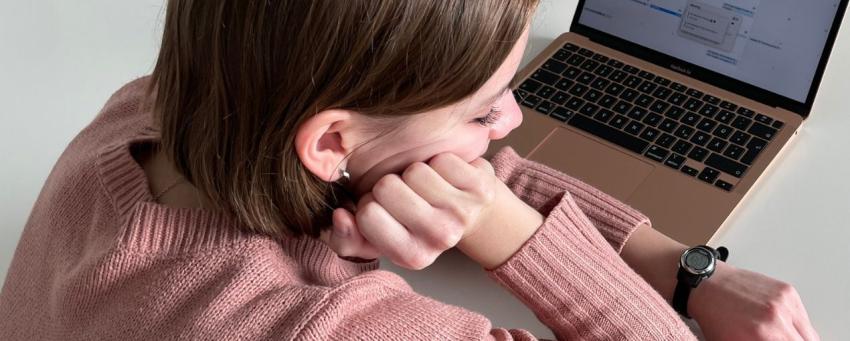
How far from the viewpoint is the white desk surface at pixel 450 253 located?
0.86 metres

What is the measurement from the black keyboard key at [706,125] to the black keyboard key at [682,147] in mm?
32

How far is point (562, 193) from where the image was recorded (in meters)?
0.84

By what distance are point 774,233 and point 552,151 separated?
0.80ft

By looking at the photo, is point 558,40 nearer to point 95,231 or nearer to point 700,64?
point 700,64

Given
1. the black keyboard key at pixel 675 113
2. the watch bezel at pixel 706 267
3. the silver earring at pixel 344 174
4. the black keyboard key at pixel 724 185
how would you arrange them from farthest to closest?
the black keyboard key at pixel 675 113 → the black keyboard key at pixel 724 185 → the watch bezel at pixel 706 267 → the silver earring at pixel 344 174

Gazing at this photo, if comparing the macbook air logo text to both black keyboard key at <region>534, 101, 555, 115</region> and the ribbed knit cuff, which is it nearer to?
black keyboard key at <region>534, 101, 555, 115</region>

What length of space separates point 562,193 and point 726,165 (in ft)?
0.74

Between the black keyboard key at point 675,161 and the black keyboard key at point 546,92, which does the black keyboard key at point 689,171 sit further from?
the black keyboard key at point 546,92

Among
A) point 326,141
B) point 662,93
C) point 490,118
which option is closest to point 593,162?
point 662,93

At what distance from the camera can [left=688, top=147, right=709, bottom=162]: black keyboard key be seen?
971 millimetres

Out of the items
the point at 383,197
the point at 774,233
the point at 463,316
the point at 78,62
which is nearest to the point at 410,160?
the point at 383,197

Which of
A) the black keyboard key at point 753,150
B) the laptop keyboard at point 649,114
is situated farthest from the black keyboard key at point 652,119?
the black keyboard key at point 753,150

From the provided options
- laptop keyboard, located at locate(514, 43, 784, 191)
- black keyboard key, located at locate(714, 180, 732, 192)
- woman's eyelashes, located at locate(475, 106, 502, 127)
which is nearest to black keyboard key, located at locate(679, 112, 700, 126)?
laptop keyboard, located at locate(514, 43, 784, 191)

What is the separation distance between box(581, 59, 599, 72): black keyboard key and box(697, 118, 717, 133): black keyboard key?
0.52 ft
